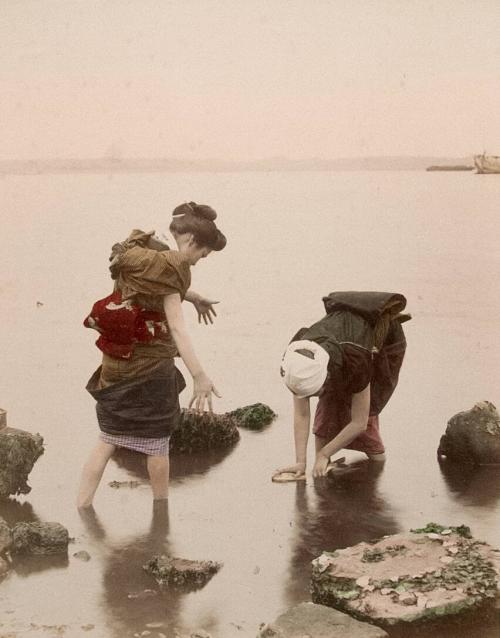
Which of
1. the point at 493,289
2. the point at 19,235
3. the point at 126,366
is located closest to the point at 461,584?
the point at 126,366

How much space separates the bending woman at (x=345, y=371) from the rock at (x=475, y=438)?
403mm

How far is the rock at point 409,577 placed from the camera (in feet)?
11.8

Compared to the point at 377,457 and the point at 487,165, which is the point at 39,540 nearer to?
the point at 377,457

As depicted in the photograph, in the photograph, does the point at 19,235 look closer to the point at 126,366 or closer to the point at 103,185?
the point at 103,185

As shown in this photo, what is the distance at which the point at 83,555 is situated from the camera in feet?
14.1

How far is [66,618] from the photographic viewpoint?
370 cm

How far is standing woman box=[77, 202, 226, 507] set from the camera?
4660 millimetres

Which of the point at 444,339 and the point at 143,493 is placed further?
the point at 444,339

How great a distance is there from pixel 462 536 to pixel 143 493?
1.70 meters

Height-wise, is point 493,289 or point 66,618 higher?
point 493,289

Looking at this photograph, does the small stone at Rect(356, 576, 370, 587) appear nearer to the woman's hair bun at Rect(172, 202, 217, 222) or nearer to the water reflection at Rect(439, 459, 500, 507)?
the water reflection at Rect(439, 459, 500, 507)

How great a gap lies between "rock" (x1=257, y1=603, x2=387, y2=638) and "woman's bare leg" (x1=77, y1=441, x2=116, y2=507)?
5.01 ft

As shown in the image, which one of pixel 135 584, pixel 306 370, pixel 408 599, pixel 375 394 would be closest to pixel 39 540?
pixel 135 584

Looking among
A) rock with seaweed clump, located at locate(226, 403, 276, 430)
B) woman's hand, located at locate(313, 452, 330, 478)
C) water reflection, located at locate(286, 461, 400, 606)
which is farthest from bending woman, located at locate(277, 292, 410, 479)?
rock with seaweed clump, located at locate(226, 403, 276, 430)
